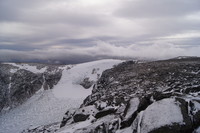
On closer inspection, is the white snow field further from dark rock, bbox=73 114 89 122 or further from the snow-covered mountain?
dark rock, bbox=73 114 89 122

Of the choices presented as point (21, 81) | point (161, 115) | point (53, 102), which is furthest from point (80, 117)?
point (21, 81)

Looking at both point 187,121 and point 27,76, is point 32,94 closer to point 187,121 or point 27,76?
point 27,76

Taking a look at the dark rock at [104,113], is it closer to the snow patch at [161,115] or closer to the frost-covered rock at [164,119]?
the frost-covered rock at [164,119]

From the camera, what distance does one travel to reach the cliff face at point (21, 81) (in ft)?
137

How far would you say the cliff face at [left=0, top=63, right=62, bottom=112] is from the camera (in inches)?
1647

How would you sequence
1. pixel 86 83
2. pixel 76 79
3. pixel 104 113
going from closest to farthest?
pixel 104 113, pixel 86 83, pixel 76 79

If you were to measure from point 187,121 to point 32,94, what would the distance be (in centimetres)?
4397

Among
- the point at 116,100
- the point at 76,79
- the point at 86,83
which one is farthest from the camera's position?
the point at 76,79

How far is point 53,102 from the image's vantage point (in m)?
37.0

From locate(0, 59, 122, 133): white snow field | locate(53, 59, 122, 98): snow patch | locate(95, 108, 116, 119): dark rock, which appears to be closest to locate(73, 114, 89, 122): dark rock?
locate(95, 108, 116, 119): dark rock

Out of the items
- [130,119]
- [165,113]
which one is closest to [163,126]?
[165,113]

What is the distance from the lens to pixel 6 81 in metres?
45.6

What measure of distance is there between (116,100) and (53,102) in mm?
25443

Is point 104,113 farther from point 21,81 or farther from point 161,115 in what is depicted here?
point 21,81
